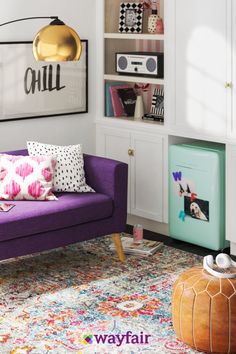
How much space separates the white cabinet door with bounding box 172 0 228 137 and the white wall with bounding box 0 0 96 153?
2.98 ft

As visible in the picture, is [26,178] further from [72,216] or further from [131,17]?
[131,17]

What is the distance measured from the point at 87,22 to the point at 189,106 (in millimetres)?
1208

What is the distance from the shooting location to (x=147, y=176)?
5918 millimetres

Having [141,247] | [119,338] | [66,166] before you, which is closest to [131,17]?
[66,166]

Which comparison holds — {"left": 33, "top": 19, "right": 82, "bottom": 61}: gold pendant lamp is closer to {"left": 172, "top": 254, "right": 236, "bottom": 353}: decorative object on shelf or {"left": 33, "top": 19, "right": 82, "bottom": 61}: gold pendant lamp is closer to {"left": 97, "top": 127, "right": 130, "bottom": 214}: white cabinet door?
{"left": 172, "top": 254, "right": 236, "bottom": 353}: decorative object on shelf

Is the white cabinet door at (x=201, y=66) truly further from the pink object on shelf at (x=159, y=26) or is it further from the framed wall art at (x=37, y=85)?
the framed wall art at (x=37, y=85)

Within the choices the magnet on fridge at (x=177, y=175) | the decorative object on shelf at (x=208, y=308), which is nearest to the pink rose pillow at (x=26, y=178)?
the magnet on fridge at (x=177, y=175)

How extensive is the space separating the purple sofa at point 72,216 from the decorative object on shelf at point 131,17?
3.91 feet

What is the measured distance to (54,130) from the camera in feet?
20.0

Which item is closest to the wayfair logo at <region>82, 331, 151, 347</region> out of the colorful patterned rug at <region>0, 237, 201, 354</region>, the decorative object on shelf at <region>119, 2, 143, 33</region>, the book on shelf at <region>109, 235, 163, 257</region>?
the colorful patterned rug at <region>0, 237, 201, 354</region>

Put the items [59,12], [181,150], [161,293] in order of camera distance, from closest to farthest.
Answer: [161,293] < [181,150] < [59,12]

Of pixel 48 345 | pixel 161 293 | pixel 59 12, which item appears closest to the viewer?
pixel 48 345

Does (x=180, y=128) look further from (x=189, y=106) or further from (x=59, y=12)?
(x=59, y=12)

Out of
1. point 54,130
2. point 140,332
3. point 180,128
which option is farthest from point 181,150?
point 140,332
